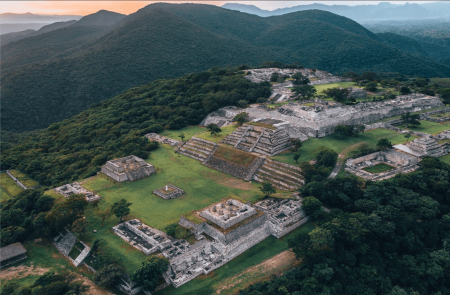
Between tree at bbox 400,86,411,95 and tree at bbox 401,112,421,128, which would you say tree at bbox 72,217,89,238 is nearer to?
tree at bbox 401,112,421,128

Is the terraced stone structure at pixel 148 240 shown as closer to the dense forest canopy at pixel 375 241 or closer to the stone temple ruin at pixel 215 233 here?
the stone temple ruin at pixel 215 233

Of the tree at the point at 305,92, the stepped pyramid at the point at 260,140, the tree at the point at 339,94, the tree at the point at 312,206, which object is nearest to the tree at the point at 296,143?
the stepped pyramid at the point at 260,140

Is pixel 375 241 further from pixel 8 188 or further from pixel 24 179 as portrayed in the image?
pixel 24 179

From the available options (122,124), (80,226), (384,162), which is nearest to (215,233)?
(80,226)

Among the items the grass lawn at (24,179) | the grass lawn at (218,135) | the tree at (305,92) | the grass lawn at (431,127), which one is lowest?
the grass lawn at (24,179)

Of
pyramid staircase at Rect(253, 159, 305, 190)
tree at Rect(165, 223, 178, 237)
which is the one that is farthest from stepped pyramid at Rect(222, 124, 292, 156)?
tree at Rect(165, 223, 178, 237)

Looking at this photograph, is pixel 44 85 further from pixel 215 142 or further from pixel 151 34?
pixel 215 142
